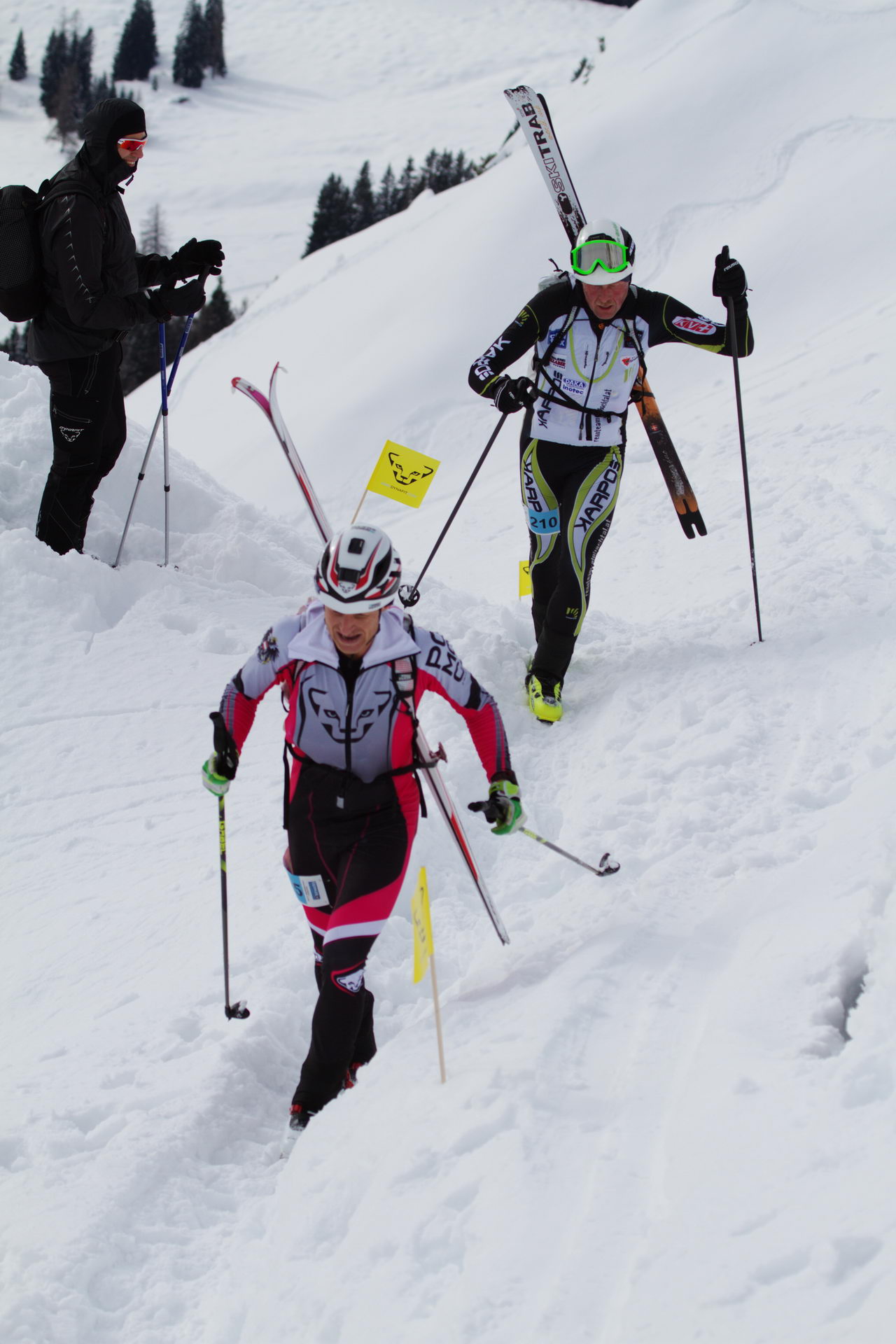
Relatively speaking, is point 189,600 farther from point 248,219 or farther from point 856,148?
point 248,219

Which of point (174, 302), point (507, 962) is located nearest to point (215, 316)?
point (174, 302)

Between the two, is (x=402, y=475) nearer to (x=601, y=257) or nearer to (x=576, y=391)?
(x=576, y=391)

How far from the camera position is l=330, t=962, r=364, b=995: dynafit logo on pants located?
373cm

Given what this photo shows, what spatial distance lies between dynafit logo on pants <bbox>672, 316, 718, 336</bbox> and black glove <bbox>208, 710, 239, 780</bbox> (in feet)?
11.7

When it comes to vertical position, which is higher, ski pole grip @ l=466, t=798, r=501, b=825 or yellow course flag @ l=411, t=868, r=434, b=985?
ski pole grip @ l=466, t=798, r=501, b=825

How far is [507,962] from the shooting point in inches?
167

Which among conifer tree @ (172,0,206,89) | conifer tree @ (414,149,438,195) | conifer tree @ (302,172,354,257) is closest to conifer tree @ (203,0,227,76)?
conifer tree @ (172,0,206,89)

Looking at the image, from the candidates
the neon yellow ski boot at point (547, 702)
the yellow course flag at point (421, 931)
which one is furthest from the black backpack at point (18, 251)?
the yellow course flag at point (421, 931)

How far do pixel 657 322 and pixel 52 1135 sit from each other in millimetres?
4896

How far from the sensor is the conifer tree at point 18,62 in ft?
340

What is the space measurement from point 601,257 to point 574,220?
7.28 ft

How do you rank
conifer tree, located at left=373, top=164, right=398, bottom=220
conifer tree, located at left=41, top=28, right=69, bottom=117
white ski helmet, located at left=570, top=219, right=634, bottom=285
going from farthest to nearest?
conifer tree, located at left=41, top=28, right=69, bottom=117 < conifer tree, located at left=373, top=164, right=398, bottom=220 < white ski helmet, located at left=570, top=219, right=634, bottom=285

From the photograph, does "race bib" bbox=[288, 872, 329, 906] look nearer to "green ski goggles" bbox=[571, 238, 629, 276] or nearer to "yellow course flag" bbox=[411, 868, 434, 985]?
"yellow course flag" bbox=[411, 868, 434, 985]

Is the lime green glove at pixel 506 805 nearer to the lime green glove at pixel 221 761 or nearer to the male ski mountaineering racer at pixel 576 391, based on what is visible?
the lime green glove at pixel 221 761
